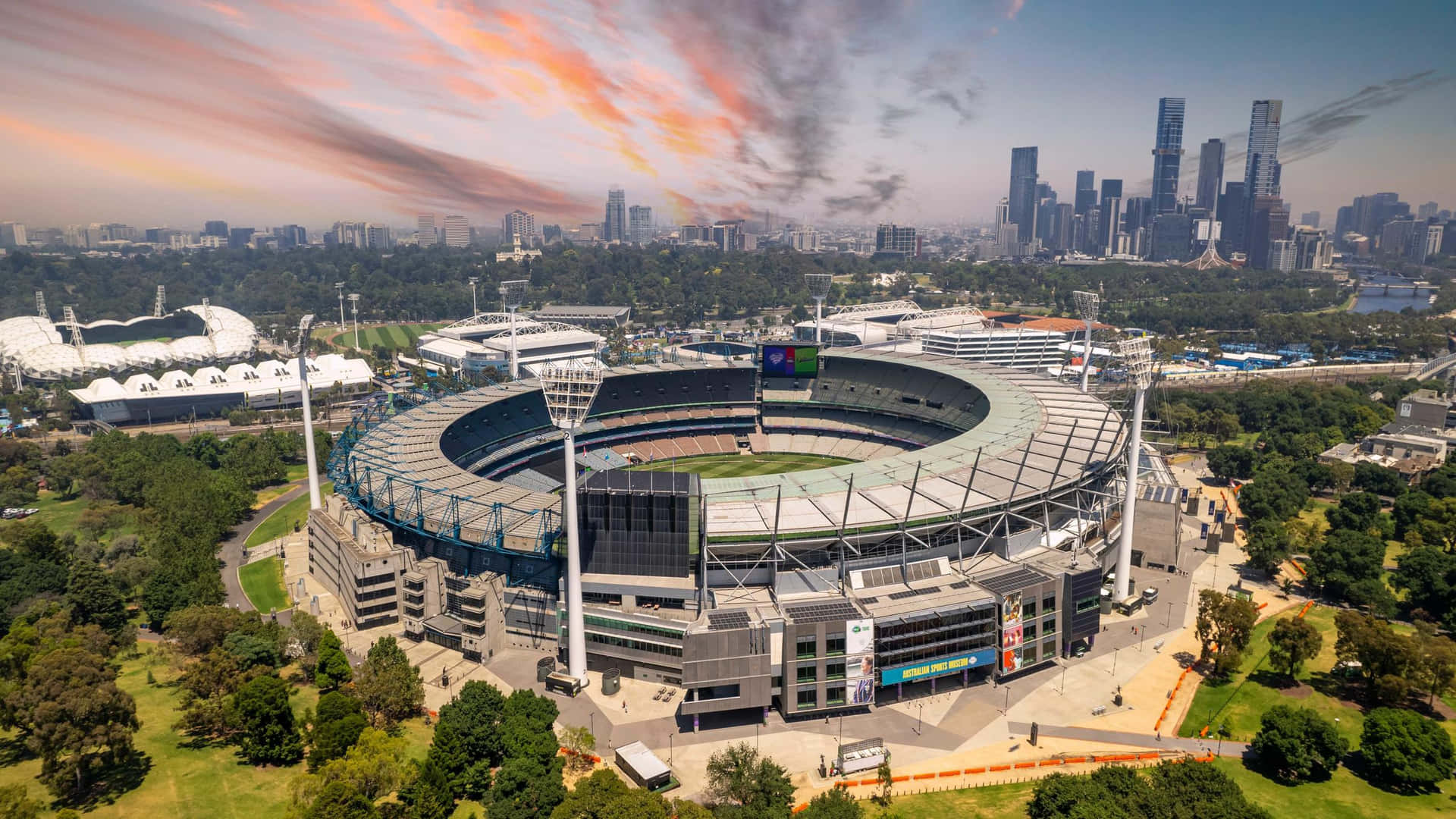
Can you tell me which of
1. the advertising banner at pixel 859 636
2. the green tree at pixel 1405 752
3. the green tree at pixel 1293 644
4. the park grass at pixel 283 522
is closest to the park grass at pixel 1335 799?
the green tree at pixel 1405 752

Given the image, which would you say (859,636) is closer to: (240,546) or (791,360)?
(240,546)

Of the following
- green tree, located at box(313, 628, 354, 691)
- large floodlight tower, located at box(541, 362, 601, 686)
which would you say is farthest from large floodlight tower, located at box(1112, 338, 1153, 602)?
green tree, located at box(313, 628, 354, 691)

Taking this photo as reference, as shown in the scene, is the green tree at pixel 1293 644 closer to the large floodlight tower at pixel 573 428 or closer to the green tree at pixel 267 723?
the large floodlight tower at pixel 573 428

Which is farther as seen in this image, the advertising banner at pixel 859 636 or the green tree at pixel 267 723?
the advertising banner at pixel 859 636

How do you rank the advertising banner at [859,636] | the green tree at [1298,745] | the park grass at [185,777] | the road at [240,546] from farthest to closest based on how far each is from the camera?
the road at [240,546], the advertising banner at [859,636], the green tree at [1298,745], the park grass at [185,777]

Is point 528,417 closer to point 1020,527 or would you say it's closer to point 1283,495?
point 1020,527

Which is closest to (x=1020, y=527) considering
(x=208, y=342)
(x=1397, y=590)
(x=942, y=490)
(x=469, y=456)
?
(x=942, y=490)

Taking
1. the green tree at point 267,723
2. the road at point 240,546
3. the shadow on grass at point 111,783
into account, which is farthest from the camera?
the road at point 240,546
